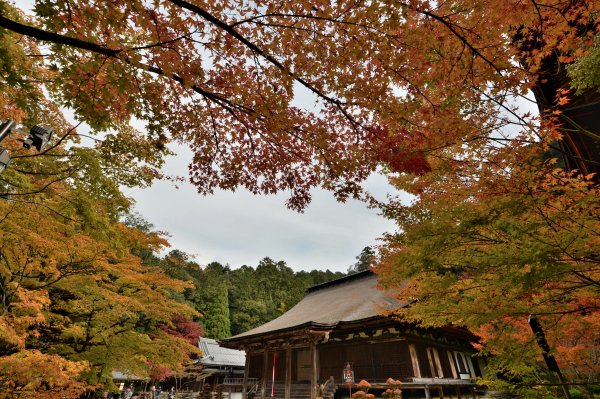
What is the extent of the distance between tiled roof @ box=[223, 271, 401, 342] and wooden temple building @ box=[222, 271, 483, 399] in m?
0.09

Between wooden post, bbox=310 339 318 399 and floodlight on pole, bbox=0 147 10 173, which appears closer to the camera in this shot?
floodlight on pole, bbox=0 147 10 173

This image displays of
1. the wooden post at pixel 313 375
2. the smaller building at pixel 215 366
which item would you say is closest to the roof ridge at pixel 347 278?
the wooden post at pixel 313 375

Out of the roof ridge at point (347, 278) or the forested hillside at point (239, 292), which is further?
the forested hillside at point (239, 292)

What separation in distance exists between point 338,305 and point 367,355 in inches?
182

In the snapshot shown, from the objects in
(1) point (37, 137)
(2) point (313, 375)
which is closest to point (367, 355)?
(2) point (313, 375)

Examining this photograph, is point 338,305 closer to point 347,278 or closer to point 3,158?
point 347,278

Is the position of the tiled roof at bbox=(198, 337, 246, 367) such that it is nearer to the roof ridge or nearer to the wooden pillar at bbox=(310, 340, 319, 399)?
the roof ridge

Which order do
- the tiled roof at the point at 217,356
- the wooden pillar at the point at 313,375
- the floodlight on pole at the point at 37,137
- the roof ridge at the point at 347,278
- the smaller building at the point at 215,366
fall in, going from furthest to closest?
the tiled roof at the point at 217,356
the smaller building at the point at 215,366
the roof ridge at the point at 347,278
the wooden pillar at the point at 313,375
the floodlight on pole at the point at 37,137

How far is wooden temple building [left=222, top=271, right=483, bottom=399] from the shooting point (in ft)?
39.7

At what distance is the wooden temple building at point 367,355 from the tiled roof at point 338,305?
85 mm

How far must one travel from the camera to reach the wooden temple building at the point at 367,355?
12.1 metres

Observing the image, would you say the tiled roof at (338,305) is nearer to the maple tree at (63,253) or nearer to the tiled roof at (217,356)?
the maple tree at (63,253)

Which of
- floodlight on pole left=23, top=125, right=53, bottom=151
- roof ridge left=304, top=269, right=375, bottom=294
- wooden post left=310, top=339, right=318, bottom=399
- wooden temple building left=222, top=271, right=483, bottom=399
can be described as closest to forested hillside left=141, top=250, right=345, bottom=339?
roof ridge left=304, top=269, right=375, bottom=294

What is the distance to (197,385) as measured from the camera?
93.1ft
